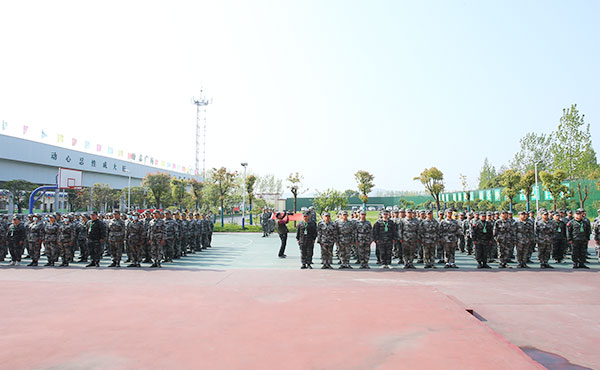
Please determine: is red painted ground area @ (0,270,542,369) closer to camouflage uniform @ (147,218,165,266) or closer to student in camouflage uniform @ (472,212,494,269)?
camouflage uniform @ (147,218,165,266)

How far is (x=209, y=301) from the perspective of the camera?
6.53 metres

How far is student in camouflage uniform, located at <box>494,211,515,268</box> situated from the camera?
10594 millimetres

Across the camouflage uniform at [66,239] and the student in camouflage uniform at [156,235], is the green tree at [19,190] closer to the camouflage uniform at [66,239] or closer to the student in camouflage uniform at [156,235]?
the camouflage uniform at [66,239]

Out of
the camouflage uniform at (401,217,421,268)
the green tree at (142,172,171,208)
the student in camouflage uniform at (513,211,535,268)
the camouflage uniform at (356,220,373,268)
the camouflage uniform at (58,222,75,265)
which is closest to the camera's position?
the camouflage uniform at (401,217,421,268)

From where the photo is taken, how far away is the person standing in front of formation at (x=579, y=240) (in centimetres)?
1067

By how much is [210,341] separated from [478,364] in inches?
119

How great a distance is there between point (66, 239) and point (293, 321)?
29.2 ft

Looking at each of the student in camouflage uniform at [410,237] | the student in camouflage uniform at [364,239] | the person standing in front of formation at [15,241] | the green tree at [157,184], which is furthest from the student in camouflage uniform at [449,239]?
the green tree at [157,184]

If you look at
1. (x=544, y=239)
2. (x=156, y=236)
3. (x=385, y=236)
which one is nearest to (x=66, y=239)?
(x=156, y=236)

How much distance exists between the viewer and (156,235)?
10773 mm

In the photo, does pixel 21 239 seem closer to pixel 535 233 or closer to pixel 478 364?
pixel 478 364

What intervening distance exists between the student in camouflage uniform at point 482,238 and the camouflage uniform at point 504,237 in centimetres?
20

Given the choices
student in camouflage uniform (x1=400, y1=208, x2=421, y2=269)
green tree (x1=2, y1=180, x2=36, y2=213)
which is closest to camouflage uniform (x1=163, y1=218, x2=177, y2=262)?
student in camouflage uniform (x1=400, y1=208, x2=421, y2=269)

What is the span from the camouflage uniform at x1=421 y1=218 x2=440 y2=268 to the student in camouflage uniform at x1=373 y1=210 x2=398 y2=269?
2.84ft
